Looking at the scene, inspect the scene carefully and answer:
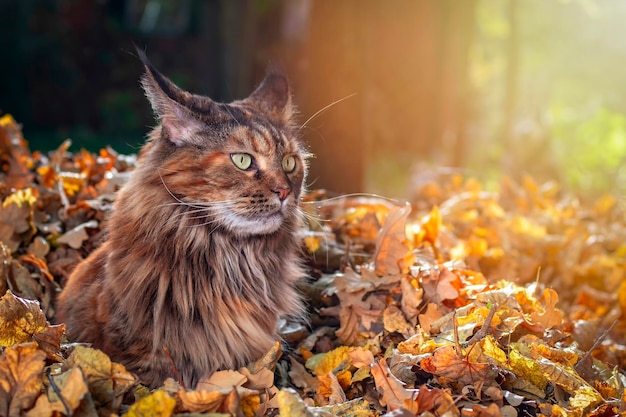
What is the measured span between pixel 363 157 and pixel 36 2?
21.6 feet

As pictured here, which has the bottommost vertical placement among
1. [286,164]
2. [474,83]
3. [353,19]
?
[474,83]

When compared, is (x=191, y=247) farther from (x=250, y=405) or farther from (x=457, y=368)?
(x=457, y=368)

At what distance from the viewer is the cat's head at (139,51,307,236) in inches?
115

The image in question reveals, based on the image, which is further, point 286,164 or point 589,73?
point 589,73

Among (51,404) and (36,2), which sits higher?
(36,2)

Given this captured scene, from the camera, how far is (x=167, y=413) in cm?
223

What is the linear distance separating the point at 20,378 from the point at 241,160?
46.9 inches

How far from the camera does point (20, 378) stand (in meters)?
2.31

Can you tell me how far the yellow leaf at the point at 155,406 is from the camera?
2.23 meters

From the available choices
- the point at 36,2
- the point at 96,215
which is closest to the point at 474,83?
the point at 36,2

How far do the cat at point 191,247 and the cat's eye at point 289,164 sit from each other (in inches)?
1.8

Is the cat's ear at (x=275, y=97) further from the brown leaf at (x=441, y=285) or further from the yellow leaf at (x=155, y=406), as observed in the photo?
the yellow leaf at (x=155, y=406)

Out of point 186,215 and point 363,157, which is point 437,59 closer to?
point 363,157

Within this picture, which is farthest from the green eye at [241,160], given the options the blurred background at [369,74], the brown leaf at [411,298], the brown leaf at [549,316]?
the blurred background at [369,74]
